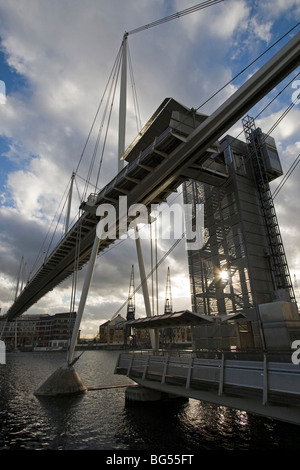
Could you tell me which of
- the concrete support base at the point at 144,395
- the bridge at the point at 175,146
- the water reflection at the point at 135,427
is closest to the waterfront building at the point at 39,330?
the bridge at the point at 175,146

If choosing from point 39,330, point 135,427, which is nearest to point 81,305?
point 135,427

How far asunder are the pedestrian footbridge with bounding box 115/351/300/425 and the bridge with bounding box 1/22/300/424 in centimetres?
3

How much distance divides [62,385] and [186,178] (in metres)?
18.7

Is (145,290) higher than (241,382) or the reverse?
higher

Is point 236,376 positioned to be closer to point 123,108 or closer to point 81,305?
point 81,305

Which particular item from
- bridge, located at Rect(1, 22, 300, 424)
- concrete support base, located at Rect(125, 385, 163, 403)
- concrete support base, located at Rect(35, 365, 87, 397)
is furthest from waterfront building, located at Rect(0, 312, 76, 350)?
concrete support base, located at Rect(125, 385, 163, 403)

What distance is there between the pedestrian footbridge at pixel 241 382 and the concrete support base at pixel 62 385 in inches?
385

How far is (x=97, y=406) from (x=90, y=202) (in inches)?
652

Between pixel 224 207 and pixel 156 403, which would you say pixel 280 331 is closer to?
pixel 156 403

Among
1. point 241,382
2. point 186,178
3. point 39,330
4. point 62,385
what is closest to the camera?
point 241,382

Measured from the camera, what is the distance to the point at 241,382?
30.0 feet

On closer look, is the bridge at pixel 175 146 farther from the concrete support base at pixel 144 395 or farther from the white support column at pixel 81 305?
the concrete support base at pixel 144 395

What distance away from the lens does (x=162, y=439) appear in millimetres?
11648
